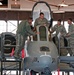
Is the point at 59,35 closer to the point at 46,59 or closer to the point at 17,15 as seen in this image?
the point at 46,59

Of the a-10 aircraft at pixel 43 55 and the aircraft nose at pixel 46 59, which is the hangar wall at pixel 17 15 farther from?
the aircraft nose at pixel 46 59

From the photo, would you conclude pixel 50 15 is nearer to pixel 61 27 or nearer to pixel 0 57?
pixel 61 27

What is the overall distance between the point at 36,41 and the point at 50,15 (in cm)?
199

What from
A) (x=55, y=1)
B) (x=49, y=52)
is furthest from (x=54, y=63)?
(x=55, y=1)

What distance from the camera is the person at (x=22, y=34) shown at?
31.7 feet

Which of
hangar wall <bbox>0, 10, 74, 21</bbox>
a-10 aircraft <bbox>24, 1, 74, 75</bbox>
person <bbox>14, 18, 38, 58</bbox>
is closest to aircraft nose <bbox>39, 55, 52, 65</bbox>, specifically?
a-10 aircraft <bbox>24, 1, 74, 75</bbox>

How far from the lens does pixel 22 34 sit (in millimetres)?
9977

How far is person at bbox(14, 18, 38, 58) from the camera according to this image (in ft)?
31.7

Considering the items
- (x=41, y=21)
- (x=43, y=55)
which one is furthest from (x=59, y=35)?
(x=43, y=55)

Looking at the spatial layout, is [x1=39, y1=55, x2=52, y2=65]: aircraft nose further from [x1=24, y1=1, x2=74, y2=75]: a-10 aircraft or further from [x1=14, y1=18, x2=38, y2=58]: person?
[x1=14, y1=18, x2=38, y2=58]: person

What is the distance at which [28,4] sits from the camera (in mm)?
22594

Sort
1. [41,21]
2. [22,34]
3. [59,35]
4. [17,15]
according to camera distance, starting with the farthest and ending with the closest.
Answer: [17,15]
[41,21]
[22,34]
[59,35]

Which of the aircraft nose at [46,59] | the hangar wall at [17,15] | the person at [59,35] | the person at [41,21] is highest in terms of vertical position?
the hangar wall at [17,15]

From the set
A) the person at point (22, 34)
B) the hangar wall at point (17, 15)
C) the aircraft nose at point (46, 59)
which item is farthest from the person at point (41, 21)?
the hangar wall at point (17, 15)
